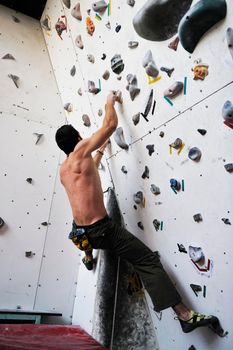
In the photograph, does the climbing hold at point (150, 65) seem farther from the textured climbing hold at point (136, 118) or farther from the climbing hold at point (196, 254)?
the climbing hold at point (196, 254)

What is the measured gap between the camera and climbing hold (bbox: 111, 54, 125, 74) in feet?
6.06

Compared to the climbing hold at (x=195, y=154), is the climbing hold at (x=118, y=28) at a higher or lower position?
higher

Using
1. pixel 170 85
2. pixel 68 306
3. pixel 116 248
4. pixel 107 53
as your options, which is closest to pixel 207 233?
pixel 116 248

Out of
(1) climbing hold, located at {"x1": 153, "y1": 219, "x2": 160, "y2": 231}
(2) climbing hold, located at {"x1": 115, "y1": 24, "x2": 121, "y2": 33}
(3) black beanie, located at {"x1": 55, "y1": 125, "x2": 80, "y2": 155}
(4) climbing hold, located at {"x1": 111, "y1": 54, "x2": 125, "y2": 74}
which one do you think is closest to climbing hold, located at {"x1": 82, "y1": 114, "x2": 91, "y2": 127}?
(3) black beanie, located at {"x1": 55, "y1": 125, "x2": 80, "y2": 155}

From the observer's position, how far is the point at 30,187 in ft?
8.11

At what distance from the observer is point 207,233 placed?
1.49 metres

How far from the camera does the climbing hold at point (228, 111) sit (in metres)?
A: 1.27

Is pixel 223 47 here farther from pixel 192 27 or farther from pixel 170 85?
pixel 170 85

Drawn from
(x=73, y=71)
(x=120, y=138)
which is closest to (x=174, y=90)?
(x=120, y=138)

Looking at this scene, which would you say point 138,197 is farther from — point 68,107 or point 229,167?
point 68,107

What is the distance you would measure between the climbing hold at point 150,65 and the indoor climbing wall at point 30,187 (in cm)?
122

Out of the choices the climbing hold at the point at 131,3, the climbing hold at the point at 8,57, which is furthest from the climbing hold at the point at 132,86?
the climbing hold at the point at 8,57

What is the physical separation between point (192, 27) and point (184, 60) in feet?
0.48

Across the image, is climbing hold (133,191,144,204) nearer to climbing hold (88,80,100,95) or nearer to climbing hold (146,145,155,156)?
climbing hold (146,145,155,156)
